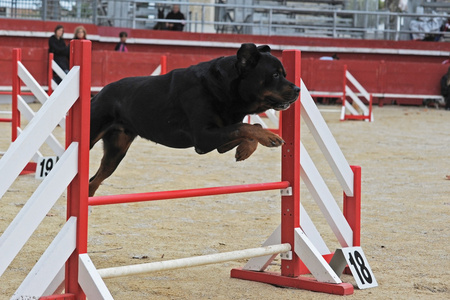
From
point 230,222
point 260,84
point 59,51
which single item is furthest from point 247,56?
point 59,51

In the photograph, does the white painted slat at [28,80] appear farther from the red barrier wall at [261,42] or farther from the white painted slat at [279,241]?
the red barrier wall at [261,42]

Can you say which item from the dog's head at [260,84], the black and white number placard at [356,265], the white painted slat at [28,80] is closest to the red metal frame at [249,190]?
the black and white number placard at [356,265]

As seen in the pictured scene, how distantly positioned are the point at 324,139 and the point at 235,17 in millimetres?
17989

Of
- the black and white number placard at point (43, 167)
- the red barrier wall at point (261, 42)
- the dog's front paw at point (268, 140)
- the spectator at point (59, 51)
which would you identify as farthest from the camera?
the red barrier wall at point (261, 42)

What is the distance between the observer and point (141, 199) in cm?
344

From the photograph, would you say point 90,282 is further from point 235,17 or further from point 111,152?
point 235,17

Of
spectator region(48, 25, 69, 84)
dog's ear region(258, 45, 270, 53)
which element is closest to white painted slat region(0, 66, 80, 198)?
dog's ear region(258, 45, 270, 53)

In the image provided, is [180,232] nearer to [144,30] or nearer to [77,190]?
[77,190]

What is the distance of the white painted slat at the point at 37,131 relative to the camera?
10.1ft

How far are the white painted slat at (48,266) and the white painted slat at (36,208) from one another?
0.12 metres

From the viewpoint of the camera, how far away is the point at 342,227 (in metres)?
4.35

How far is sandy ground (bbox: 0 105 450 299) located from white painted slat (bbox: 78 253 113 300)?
0.54 meters

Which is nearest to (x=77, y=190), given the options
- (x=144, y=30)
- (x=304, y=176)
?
(x=304, y=176)

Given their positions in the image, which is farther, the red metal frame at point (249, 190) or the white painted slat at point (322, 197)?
the white painted slat at point (322, 197)
